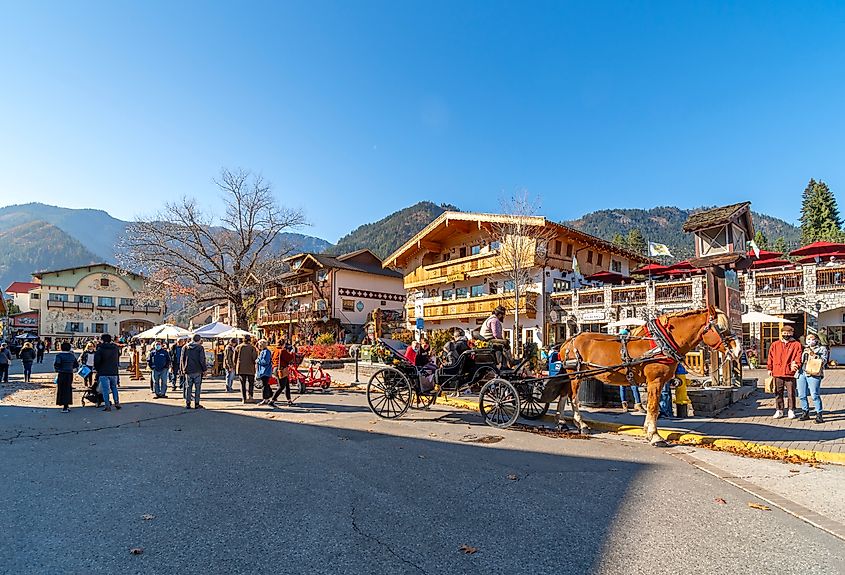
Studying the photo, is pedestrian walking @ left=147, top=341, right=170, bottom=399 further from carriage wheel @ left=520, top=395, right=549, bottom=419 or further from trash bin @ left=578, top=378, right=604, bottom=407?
trash bin @ left=578, top=378, right=604, bottom=407

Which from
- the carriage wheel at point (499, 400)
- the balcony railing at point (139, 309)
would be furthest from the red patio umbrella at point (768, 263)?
the balcony railing at point (139, 309)

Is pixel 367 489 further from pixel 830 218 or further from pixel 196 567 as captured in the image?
pixel 830 218

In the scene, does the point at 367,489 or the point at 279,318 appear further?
the point at 279,318

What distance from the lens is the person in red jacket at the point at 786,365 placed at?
1061 cm

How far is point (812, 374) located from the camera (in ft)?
32.9

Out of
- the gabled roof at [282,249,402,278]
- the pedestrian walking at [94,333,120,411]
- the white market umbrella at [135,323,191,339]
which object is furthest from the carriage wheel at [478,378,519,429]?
the gabled roof at [282,249,402,278]

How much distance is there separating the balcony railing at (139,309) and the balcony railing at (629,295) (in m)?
71.4

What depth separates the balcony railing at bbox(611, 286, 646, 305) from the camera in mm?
29434

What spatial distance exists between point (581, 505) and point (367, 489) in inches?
93.6

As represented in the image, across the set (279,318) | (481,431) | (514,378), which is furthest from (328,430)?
(279,318)

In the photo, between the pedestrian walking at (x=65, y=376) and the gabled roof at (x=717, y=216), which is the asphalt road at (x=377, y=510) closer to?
the pedestrian walking at (x=65, y=376)

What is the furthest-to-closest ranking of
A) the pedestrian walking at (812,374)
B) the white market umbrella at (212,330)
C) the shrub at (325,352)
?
the shrub at (325,352)
the white market umbrella at (212,330)
the pedestrian walking at (812,374)

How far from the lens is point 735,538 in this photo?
4602mm

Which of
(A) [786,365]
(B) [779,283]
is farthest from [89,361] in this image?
(B) [779,283]
